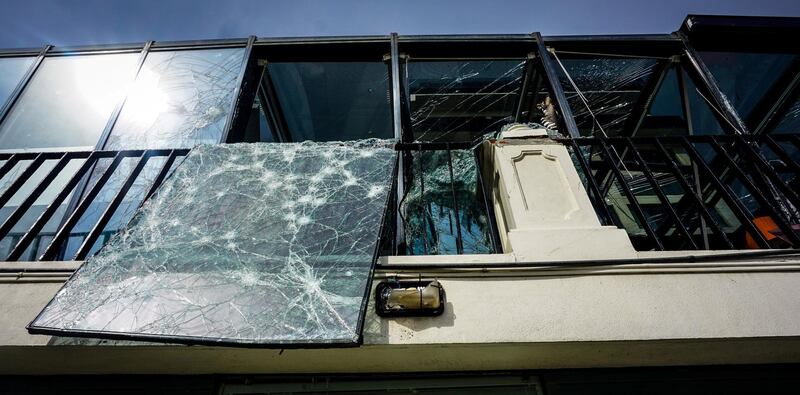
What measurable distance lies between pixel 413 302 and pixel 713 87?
5.21 metres

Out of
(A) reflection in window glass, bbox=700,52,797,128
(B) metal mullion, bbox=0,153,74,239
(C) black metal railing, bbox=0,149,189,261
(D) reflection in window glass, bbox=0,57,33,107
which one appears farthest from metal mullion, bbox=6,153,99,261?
(A) reflection in window glass, bbox=700,52,797,128

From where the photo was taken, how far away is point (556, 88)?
4801 millimetres

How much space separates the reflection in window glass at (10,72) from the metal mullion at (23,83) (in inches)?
4.8

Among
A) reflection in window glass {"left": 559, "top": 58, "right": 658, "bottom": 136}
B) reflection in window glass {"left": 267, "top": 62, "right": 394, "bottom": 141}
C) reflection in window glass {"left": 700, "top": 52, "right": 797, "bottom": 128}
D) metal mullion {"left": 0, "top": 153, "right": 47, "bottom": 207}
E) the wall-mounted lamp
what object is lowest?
the wall-mounted lamp

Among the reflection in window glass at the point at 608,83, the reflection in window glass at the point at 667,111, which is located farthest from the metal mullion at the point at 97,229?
the reflection in window glass at the point at 667,111

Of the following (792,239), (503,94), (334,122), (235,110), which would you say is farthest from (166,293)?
(503,94)

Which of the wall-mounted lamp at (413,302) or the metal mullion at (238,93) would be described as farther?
the metal mullion at (238,93)

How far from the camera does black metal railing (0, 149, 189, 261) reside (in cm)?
289

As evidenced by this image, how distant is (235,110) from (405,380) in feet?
12.9

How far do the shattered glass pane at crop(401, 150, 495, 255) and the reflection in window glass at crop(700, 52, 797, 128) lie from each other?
4.39 m

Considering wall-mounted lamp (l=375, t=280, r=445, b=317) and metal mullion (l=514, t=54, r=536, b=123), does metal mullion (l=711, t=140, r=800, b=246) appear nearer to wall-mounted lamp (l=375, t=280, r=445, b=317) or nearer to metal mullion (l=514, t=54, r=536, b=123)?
wall-mounted lamp (l=375, t=280, r=445, b=317)

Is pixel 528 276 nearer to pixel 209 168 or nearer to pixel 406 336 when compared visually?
pixel 406 336

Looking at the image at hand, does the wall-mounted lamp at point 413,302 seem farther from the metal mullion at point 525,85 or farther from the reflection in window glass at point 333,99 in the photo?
the metal mullion at point 525,85

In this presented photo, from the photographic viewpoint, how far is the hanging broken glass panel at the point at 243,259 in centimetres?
199
